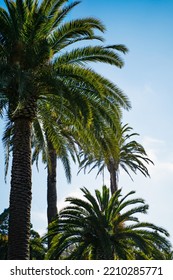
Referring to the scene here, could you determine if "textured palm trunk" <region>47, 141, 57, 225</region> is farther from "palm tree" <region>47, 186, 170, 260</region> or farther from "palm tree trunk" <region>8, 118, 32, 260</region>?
"palm tree trunk" <region>8, 118, 32, 260</region>

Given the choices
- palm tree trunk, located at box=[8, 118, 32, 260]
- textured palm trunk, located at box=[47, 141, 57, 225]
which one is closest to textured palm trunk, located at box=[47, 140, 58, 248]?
textured palm trunk, located at box=[47, 141, 57, 225]

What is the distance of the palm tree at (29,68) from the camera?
13.8 metres

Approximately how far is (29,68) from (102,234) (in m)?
8.96

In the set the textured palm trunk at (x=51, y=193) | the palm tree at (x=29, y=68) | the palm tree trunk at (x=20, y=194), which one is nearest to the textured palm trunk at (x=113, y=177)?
the textured palm trunk at (x=51, y=193)

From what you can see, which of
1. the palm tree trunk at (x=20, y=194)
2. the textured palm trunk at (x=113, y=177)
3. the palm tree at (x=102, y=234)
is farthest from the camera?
the textured palm trunk at (x=113, y=177)

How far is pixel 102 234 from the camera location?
19953 millimetres

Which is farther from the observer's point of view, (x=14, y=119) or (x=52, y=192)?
(x=52, y=192)

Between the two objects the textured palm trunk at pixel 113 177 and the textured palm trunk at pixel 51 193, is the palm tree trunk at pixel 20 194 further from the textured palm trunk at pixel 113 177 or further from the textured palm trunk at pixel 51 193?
the textured palm trunk at pixel 113 177

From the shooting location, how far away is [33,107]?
1543 centimetres

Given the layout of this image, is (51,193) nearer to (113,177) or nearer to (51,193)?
(51,193)

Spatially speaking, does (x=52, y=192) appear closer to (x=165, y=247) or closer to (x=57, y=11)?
(x=165, y=247)

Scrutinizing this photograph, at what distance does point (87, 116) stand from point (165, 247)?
9.64m
